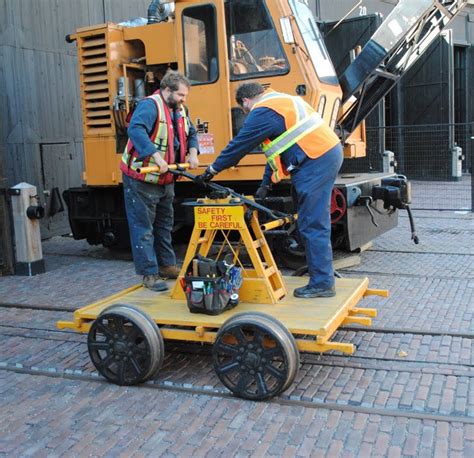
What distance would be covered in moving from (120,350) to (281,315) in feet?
3.80

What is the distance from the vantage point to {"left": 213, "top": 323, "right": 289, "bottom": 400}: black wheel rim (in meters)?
4.36

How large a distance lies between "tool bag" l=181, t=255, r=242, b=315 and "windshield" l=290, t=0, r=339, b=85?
12.2 ft

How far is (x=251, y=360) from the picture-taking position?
14.5 feet

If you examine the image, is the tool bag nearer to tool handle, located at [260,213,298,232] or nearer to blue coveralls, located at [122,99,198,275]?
tool handle, located at [260,213,298,232]

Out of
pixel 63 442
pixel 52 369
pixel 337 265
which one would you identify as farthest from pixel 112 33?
pixel 63 442

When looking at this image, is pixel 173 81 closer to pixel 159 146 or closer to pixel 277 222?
pixel 159 146

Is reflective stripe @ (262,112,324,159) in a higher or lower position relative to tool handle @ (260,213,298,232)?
higher

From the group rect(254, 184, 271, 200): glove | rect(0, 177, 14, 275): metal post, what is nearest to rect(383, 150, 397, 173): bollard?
rect(0, 177, 14, 275): metal post

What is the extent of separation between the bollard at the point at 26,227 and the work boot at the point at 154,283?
126 inches

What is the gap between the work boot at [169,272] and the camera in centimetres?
634

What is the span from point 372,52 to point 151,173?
386 cm

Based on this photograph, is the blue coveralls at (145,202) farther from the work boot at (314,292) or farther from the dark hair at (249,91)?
the work boot at (314,292)

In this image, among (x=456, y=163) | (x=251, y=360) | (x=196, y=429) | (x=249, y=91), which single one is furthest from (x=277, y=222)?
(x=456, y=163)

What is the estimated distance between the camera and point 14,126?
1116cm
